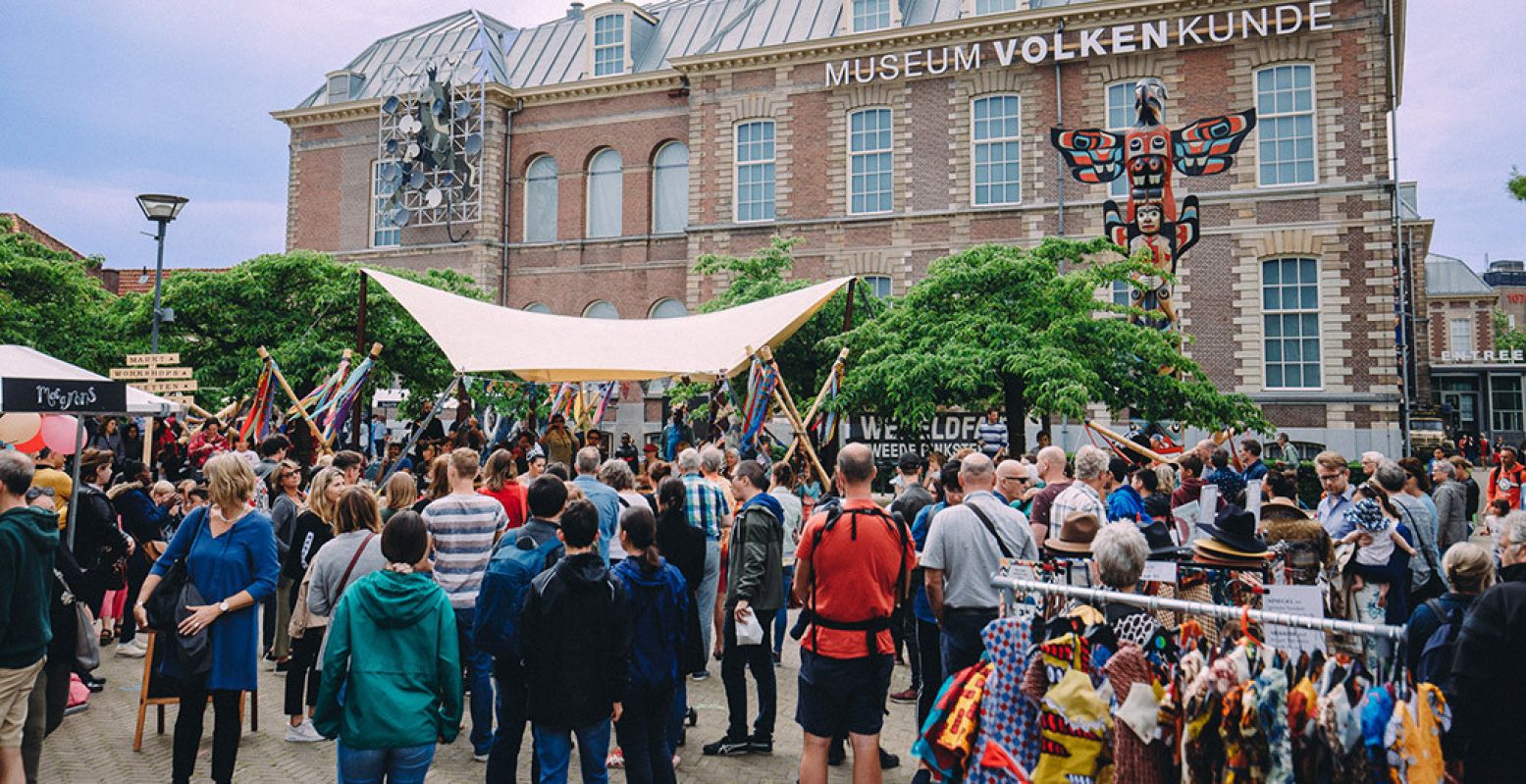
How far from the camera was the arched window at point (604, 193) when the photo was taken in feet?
94.0

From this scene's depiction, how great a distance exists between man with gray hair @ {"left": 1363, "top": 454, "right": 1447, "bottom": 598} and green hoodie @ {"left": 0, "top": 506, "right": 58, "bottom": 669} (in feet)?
26.1

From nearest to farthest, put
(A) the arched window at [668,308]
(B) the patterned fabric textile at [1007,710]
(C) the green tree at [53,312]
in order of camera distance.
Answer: (B) the patterned fabric textile at [1007,710] < (C) the green tree at [53,312] < (A) the arched window at [668,308]

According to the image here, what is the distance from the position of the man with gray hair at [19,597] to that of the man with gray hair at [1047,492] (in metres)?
5.49

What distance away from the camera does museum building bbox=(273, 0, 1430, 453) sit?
21.5 m

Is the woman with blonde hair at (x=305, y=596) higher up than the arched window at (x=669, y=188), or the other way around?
the arched window at (x=669, y=188)

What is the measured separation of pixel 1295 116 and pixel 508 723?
2324 cm

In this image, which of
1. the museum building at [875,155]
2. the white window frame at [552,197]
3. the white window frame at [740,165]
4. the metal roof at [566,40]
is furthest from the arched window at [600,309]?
the metal roof at [566,40]

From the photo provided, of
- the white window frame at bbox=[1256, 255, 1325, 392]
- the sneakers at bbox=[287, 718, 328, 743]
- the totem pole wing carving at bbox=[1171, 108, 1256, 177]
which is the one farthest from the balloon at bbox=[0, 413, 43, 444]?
the white window frame at bbox=[1256, 255, 1325, 392]

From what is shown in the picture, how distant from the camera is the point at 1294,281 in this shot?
71.9 feet

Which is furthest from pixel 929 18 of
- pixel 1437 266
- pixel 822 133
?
pixel 1437 266

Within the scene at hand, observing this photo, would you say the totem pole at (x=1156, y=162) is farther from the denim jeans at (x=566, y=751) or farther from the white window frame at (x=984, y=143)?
the denim jeans at (x=566, y=751)

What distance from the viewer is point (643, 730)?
4.50 m

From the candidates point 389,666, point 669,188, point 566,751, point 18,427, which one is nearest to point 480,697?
point 566,751

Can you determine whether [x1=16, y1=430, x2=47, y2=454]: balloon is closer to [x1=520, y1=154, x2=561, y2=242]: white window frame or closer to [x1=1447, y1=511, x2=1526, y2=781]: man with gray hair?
[x1=1447, y1=511, x2=1526, y2=781]: man with gray hair
